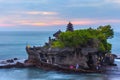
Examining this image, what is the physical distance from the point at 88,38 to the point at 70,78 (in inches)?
646

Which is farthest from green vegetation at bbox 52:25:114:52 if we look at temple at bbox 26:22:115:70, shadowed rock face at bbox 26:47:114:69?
shadowed rock face at bbox 26:47:114:69

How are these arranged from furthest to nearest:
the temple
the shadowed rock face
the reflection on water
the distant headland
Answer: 1. the shadowed rock face
2. the temple
3. the distant headland
4. the reflection on water

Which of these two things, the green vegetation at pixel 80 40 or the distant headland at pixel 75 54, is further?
the green vegetation at pixel 80 40

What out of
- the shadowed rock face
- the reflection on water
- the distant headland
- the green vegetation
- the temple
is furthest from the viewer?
the shadowed rock face

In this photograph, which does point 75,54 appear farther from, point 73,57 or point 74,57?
point 73,57

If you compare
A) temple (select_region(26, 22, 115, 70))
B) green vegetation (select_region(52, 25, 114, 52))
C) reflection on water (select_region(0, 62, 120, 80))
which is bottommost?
reflection on water (select_region(0, 62, 120, 80))

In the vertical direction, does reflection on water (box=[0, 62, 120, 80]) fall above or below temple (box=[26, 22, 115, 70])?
below

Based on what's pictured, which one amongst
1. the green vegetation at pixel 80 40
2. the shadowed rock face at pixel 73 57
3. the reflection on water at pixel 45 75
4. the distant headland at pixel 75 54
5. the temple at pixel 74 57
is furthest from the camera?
the shadowed rock face at pixel 73 57

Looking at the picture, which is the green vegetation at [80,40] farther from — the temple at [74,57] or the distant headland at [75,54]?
the temple at [74,57]

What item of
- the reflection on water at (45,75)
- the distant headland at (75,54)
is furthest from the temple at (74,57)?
the reflection on water at (45,75)

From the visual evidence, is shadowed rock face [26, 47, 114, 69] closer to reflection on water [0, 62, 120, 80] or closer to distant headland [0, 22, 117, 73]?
distant headland [0, 22, 117, 73]

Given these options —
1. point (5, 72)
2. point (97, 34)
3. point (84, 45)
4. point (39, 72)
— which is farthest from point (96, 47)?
point (5, 72)

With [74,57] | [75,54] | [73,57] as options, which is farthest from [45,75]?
[75,54]

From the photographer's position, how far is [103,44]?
10256 centimetres
